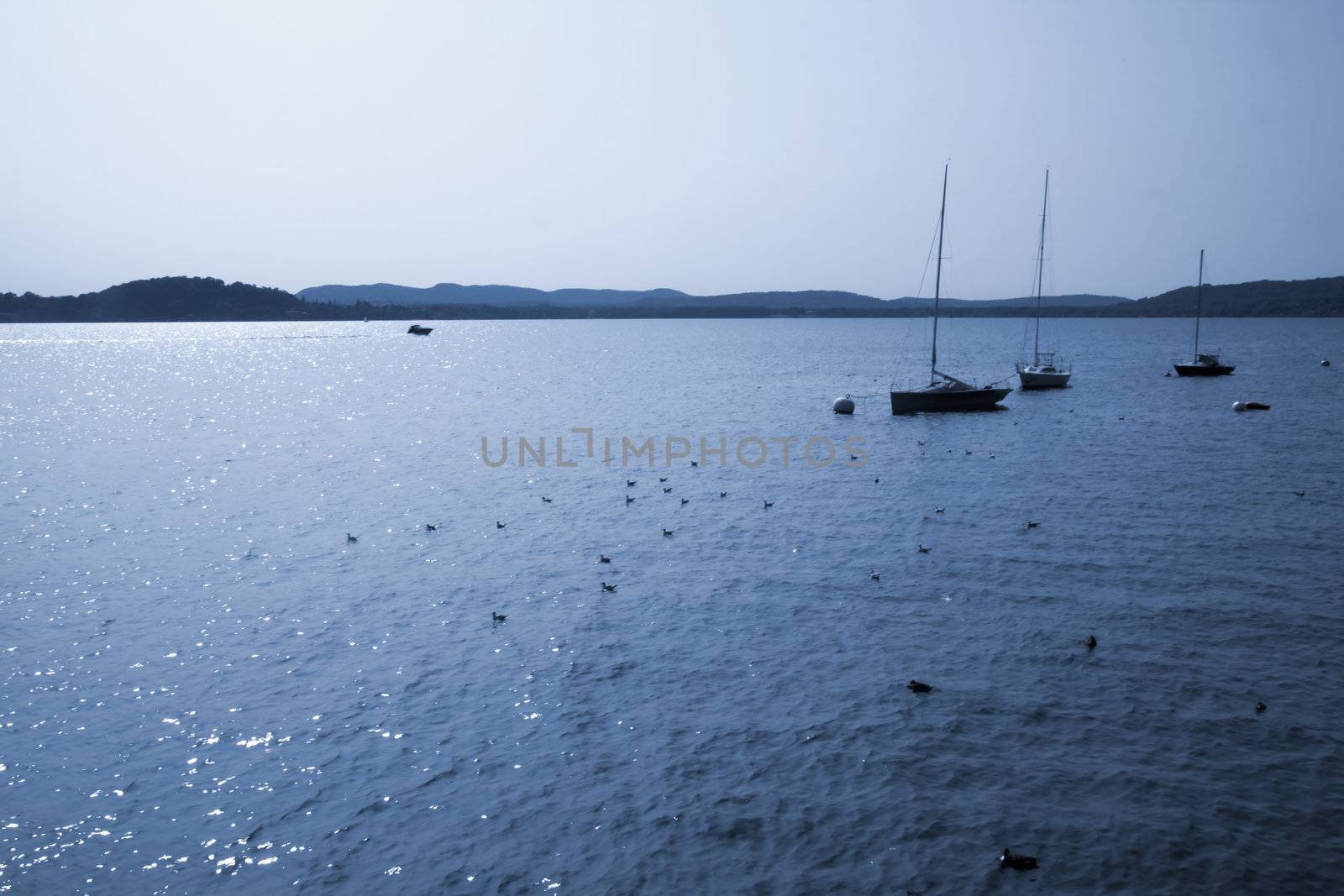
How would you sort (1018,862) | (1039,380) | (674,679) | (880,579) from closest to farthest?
(1018,862) → (674,679) → (880,579) → (1039,380)

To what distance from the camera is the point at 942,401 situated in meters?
58.8

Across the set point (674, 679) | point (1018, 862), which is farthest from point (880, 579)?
point (1018, 862)

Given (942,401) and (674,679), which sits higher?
(942,401)

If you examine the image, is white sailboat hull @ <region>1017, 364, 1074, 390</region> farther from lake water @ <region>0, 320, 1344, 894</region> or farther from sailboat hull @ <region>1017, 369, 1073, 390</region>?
lake water @ <region>0, 320, 1344, 894</region>

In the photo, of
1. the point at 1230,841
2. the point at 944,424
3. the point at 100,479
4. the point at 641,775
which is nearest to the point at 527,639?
the point at 641,775

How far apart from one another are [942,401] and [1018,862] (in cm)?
5025

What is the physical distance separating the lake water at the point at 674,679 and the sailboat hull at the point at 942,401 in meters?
18.7

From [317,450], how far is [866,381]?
189 ft

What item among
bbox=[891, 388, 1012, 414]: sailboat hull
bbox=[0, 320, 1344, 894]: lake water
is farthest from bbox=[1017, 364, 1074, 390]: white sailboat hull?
bbox=[0, 320, 1344, 894]: lake water

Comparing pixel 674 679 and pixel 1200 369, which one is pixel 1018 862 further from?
pixel 1200 369

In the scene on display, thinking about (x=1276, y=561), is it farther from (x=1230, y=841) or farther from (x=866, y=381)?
(x=866, y=381)

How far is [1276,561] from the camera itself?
927 inches

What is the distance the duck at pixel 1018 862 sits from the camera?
1091 centimetres

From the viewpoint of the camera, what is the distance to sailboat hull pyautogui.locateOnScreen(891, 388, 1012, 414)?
58.3 metres
